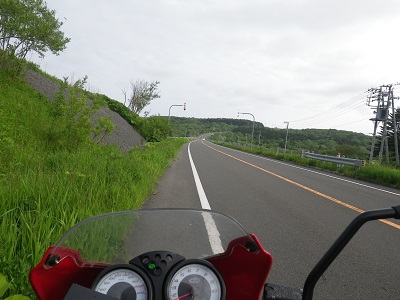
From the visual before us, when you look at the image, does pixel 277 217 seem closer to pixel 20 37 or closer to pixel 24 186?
pixel 24 186

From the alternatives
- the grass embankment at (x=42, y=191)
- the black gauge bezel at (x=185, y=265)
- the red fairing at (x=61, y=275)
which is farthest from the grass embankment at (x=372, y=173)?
the red fairing at (x=61, y=275)

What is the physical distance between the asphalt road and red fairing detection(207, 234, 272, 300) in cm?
177

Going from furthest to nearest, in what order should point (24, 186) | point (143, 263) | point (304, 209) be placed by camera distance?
point (304, 209) → point (24, 186) → point (143, 263)

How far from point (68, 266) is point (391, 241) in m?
5.01

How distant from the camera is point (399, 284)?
357 cm

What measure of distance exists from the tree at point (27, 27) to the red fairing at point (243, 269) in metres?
11.8

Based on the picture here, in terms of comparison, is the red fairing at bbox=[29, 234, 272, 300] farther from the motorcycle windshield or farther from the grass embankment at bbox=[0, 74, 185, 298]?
the grass embankment at bbox=[0, 74, 185, 298]

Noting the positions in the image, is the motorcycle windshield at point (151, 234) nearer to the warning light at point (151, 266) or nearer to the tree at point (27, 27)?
the warning light at point (151, 266)

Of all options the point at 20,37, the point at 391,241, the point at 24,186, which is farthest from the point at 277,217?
the point at 20,37

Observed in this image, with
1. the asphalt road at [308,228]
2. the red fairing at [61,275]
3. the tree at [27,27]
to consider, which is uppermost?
the tree at [27,27]

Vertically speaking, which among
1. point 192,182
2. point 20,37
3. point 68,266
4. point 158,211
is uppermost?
point 20,37

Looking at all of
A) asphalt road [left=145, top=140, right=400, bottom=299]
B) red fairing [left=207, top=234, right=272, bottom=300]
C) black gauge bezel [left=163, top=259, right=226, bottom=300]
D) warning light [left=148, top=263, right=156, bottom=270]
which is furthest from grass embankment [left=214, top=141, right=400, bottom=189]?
warning light [left=148, top=263, right=156, bottom=270]

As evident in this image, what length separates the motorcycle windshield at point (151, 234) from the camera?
1.68 meters

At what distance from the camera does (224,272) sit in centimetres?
181
